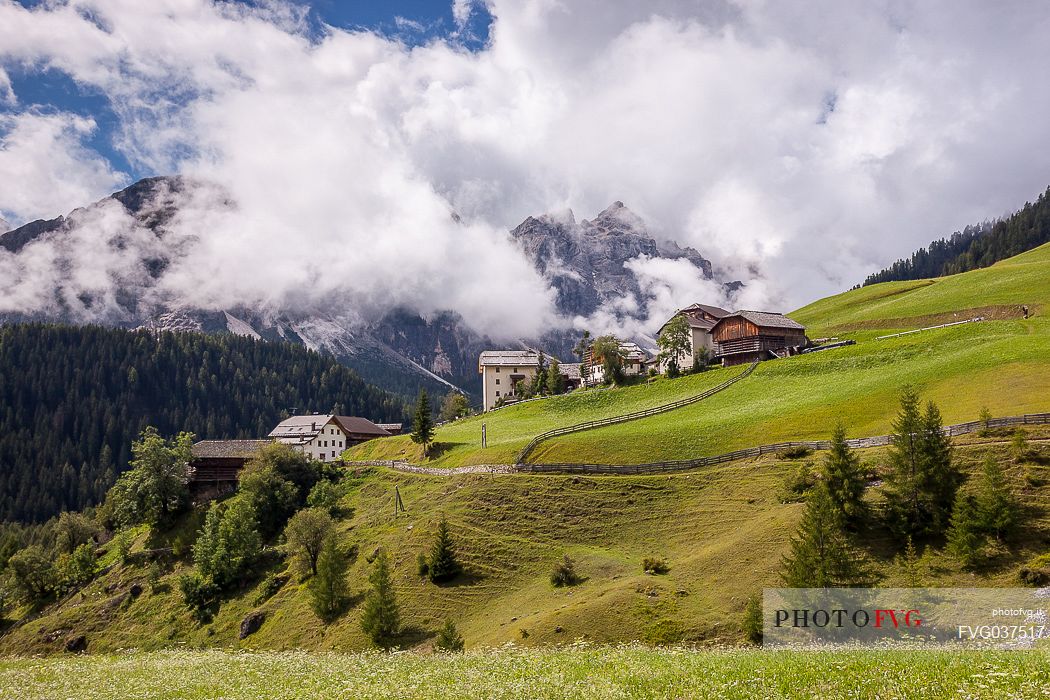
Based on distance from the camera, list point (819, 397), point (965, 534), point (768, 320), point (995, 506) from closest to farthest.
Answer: point (965, 534)
point (995, 506)
point (819, 397)
point (768, 320)

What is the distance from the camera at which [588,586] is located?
54719 millimetres

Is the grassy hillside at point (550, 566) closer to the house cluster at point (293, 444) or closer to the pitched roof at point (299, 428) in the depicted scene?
the house cluster at point (293, 444)

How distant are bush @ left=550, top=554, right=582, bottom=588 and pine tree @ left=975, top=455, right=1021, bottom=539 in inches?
1211

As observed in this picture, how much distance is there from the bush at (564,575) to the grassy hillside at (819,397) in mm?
20398

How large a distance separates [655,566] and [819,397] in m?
42.9

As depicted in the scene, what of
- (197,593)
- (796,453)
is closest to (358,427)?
(197,593)

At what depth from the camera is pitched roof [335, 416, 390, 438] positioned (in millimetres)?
149375

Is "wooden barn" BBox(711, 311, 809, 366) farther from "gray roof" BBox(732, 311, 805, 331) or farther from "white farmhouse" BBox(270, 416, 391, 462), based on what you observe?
"white farmhouse" BBox(270, 416, 391, 462)

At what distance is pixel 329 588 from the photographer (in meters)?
61.8

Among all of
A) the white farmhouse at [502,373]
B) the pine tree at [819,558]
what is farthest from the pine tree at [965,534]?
the white farmhouse at [502,373]

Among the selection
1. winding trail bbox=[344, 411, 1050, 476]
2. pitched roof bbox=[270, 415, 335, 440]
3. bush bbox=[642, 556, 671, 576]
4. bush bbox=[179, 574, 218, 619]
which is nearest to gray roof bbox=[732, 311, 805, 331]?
winding trail bbox=[344, 411, 1050, 476]

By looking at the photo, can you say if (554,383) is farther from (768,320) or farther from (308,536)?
(308,536)

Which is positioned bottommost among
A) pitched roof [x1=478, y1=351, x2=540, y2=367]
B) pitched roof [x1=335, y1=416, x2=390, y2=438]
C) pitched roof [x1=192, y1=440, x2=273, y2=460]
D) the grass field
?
the grass field

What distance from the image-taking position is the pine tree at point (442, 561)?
201 feet
